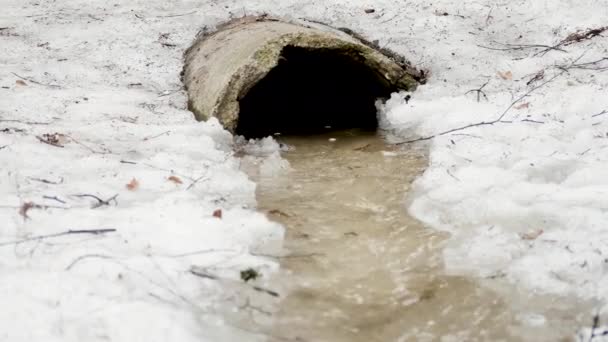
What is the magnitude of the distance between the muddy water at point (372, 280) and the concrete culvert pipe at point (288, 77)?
→ 2.83 ft

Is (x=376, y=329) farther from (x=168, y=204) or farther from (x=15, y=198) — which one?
(x=15, y=198)

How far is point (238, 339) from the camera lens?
2.09m

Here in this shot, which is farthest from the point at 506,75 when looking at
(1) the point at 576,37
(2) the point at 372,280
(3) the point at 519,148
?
(2) the point at 372,280

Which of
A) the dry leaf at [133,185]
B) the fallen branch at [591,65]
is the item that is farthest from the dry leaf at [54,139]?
the fallen branch at [591,65]

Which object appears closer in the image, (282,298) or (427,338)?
(427,338)

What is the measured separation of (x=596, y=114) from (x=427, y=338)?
2528 millimetres

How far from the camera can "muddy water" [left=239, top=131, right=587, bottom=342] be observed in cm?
219

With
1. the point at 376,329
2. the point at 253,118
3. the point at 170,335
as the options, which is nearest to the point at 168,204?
the point at 170,335

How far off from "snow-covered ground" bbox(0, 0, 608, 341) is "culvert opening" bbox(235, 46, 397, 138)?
1.49 feet

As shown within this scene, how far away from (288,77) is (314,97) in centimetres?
35

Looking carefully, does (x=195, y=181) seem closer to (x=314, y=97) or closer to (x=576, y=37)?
(x=314, y=97)

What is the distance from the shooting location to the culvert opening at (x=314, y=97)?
4.78 meters

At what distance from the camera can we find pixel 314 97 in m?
5.79

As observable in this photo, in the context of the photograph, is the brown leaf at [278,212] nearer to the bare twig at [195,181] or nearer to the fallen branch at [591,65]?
the bare twig at [195,181]
